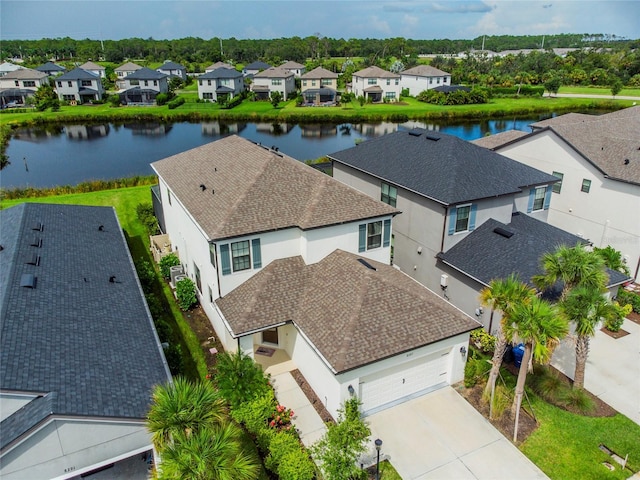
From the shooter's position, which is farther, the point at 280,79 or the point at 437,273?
the point at 280,79

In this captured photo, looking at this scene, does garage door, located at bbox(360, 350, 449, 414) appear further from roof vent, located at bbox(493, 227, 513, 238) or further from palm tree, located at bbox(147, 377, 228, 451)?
roof vent, located at bbox(493, 227, 513, 238)

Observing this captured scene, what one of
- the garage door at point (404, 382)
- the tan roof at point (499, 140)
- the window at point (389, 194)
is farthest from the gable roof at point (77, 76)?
the garage door at point (404, 382)

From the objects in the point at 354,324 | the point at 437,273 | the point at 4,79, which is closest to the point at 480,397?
the point at 354,324

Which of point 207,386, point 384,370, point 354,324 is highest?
point 207,386

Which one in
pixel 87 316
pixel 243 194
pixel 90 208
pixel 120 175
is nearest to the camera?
pixel 87 316

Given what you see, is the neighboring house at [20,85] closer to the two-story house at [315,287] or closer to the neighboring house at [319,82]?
the neighboring house at [319,82]

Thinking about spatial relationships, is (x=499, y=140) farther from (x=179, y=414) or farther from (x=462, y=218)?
(x=179, y=414)

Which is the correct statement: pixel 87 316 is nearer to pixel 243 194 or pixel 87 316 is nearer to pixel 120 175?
pixel 243 194

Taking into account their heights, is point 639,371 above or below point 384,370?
below
